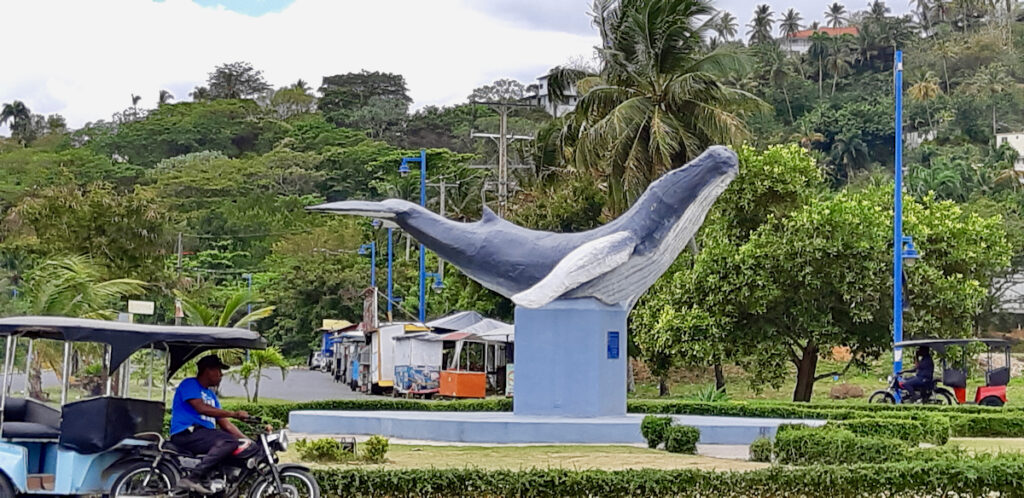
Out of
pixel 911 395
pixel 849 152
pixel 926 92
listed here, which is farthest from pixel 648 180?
pixel 926 92

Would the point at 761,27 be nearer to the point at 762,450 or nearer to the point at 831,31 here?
the point at 831,31

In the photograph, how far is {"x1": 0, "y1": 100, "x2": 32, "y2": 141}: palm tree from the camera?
105 meters

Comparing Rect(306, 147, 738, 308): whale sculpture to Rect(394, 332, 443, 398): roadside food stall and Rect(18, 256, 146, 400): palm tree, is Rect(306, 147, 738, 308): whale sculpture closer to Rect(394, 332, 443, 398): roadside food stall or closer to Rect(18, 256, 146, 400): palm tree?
Rect(18, 256, 146, 400): palm tree

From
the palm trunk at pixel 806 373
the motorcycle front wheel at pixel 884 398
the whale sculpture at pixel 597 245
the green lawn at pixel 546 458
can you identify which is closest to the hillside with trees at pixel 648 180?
the palm trunk at pixel 806 373

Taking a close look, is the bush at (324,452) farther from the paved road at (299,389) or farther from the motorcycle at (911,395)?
the paved road at (299,389)

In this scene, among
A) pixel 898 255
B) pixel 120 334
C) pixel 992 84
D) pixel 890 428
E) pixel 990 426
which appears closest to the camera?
pixel 120 334

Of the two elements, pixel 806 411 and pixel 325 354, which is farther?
pixel 325 354

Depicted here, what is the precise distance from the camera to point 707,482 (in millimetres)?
11594

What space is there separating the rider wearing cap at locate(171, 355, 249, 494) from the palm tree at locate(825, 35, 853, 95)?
92012 millimetres

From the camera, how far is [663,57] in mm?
31438

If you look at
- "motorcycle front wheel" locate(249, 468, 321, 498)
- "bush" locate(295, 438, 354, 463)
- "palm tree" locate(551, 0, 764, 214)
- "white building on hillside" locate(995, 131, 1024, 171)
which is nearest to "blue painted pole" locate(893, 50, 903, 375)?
"palm tree" locate(551, 0, 764, 214)

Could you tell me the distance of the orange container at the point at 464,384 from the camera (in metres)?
33.8

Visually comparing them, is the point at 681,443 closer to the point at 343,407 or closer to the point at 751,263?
the point at 343,407

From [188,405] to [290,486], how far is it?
1.14 m
